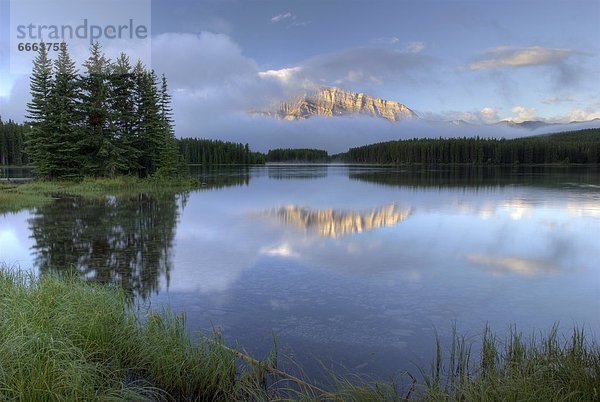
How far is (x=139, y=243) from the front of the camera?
15.6m

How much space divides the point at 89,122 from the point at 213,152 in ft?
336

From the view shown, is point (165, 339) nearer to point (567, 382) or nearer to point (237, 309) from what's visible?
point (237, 309)

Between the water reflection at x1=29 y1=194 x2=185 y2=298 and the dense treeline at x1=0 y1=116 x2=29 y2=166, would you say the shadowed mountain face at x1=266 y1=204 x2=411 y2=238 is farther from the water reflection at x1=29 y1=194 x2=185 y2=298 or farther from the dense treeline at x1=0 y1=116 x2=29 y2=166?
the dense treeline at x1=0 y1=116 x2=29 y2=166

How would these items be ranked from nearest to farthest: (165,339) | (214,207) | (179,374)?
(179,374), (165,339), (214,207)

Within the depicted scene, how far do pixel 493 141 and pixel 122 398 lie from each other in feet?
538

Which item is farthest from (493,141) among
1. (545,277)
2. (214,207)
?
(545,277)

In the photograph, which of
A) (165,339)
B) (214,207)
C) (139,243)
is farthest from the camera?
(214,207)

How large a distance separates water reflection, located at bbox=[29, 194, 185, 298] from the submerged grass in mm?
3400

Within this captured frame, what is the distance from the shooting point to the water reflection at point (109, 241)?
38.1 ft

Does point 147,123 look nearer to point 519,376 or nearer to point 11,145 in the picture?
point 519,376

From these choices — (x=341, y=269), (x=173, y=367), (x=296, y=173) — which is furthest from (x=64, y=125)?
(x=296, y=173)

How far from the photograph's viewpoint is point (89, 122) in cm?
4247

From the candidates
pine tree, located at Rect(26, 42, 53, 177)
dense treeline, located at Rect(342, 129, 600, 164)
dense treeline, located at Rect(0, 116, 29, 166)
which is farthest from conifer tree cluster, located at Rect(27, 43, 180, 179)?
dense treeline, located at Rect(342, 129, 600, 164)

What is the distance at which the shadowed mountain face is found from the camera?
19.0 metres
